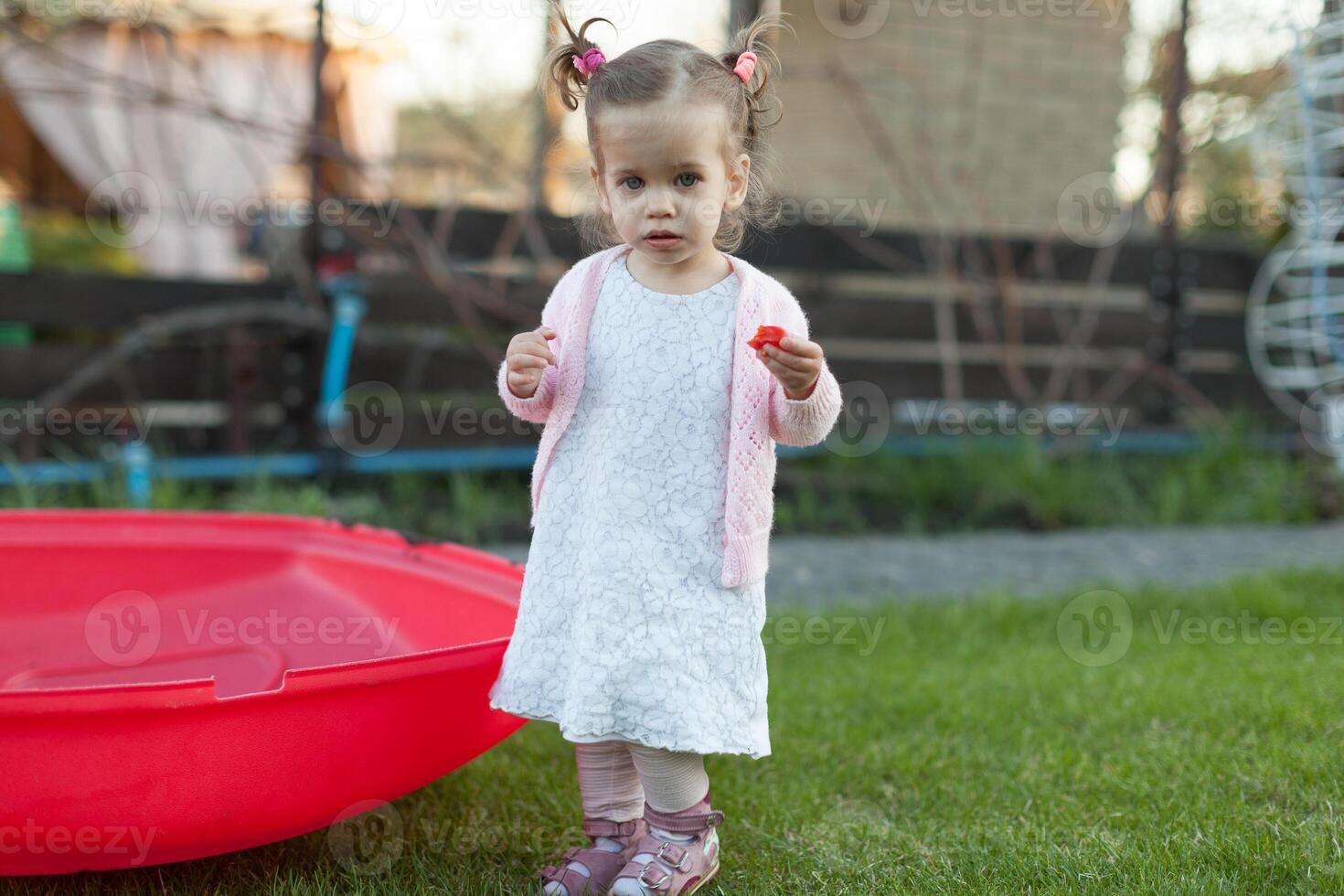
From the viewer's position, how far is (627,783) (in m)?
1.71

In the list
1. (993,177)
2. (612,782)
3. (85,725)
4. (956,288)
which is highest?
(993,177)

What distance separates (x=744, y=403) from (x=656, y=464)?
0.47 ft

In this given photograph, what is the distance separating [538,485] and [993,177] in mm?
5287

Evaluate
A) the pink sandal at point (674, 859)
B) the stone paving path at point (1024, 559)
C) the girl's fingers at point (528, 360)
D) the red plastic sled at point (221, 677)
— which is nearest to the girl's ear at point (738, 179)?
the girl's fingers at point (528, 360)

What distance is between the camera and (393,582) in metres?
2.21

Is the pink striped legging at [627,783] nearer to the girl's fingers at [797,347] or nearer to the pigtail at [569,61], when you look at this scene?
the girl's fingers at [797,347]

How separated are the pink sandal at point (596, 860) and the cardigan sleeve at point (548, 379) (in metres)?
0.58

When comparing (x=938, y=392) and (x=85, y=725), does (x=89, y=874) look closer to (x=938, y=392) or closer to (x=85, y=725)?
(x=85, y=725)

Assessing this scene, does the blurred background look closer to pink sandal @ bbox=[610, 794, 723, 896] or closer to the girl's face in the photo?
the girl's face

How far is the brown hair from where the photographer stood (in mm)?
1526

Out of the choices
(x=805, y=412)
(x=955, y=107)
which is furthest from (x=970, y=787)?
(x=955, y=107)

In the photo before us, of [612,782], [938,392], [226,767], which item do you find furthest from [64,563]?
[938,392]

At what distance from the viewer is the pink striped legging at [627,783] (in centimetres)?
161

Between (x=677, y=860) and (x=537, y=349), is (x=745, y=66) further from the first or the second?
(x=677, y=860)
